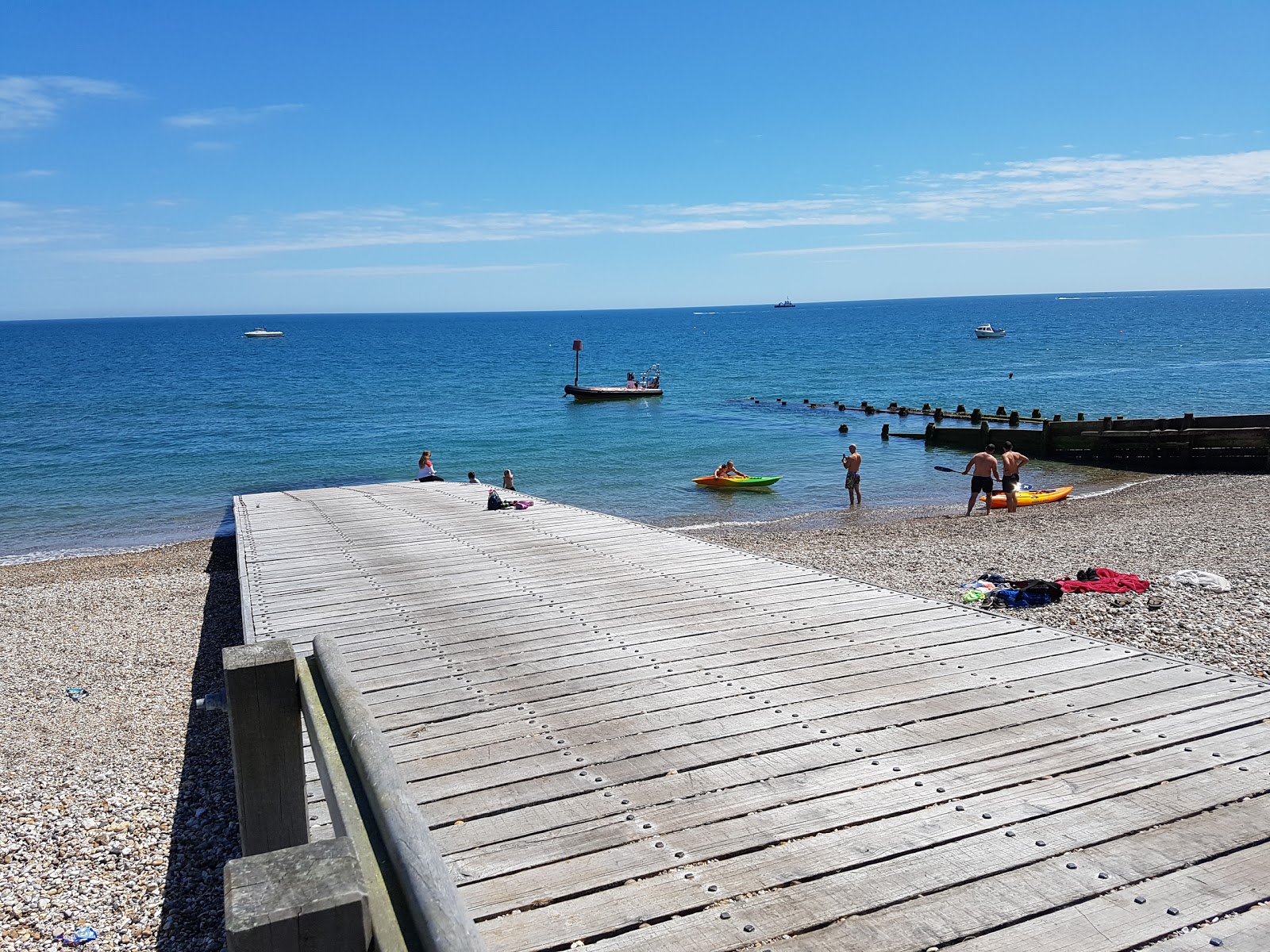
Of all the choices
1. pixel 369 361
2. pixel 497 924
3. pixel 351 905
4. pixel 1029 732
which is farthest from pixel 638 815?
pixel 369 361

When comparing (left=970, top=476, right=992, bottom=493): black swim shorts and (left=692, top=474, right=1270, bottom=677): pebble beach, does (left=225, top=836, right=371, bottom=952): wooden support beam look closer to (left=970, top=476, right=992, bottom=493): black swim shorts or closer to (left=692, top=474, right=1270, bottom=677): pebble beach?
(left=692, top=474, right=1270, bottom=677): pebble beach

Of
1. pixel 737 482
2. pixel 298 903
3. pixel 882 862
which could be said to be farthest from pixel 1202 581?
pixel 737 482

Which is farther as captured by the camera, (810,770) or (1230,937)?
(810,770)

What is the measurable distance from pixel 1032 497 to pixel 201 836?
2186cm

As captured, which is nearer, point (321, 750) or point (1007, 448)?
point (321, 750)

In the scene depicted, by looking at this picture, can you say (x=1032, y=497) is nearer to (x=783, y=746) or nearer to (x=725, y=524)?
→ (x=725, y=524)

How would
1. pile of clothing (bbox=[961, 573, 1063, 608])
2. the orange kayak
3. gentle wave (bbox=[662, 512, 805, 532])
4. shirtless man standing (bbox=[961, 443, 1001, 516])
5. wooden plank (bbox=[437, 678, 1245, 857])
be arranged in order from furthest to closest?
the orange kayak
gentle wave (bbox=[662, 512, 805, 532])
shirtless man standing (bbox=[961, 443, 1001, 516])
pile of clothing (bbox=[961, 573, 1063, 608])
wooden plank (bbox=[437, 678, 1245, 857])

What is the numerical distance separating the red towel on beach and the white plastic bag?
1.42 feet

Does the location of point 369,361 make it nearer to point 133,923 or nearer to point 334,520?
point 334,520

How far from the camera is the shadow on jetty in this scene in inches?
236

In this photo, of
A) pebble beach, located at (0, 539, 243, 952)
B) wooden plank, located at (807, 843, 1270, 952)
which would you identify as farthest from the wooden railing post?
pebble beach, located at (0, 539, 243, 952)

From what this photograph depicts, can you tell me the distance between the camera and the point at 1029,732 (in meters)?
5.40

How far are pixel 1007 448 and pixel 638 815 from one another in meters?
23.1

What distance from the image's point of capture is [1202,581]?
12.0 metres
